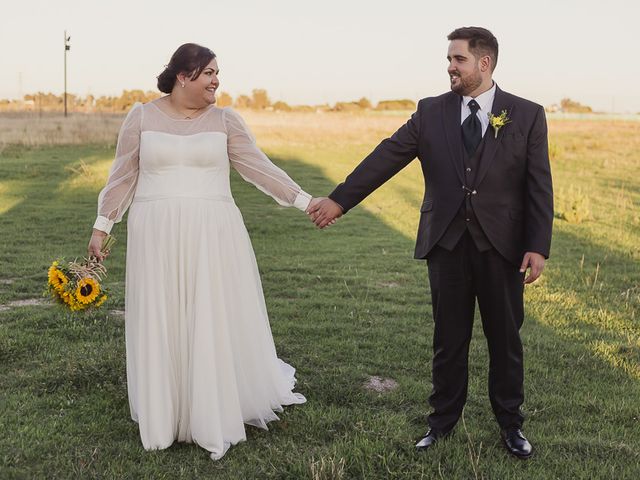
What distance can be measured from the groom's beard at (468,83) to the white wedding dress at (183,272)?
4.66 ft

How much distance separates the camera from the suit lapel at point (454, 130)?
14.2 feet

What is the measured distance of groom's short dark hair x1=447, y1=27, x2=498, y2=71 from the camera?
4215mm

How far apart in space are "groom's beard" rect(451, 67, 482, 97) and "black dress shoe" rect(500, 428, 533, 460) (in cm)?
209

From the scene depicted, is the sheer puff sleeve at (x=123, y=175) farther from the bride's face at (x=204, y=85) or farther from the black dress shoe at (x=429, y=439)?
the black dress shoe at (x=429, y=439)

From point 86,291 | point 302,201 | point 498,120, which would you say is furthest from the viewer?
point 86,291

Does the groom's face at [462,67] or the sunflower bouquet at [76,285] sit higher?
the groom's face at [462,67]

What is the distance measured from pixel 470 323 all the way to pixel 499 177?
3.18 ft

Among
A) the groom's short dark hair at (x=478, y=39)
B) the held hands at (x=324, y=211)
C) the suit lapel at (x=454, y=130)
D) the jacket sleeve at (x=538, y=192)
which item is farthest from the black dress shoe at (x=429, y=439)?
the groom's short dark hair at (x=478, y=39)

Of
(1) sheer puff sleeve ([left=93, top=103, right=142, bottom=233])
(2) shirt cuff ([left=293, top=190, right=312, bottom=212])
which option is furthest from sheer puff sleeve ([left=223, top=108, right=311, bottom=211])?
(1) sheer puff sleeve ([left=93, top=103, right=142, bottom=233])

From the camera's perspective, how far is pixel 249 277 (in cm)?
493

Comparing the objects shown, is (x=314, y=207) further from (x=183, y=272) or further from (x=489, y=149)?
(x=489, y=149)

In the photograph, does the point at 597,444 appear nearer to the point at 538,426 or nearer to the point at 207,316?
the point at 538,426

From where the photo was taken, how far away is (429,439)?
466 centimetres

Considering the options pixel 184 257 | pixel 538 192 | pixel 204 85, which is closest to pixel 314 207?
pixel 184 257
